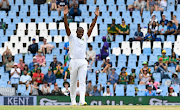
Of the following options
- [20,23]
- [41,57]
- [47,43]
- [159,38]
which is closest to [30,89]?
[41,57]

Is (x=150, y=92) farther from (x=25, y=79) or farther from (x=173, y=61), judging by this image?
(x=25, y=79)

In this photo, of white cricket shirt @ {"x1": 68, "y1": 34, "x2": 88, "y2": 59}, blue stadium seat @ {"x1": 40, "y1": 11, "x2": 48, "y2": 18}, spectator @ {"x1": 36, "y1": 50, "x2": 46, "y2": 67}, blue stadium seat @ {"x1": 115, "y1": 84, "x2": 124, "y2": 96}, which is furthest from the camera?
blue stadium seat @ {"x1": 40, "y1": 11, "x2": 48, "y2": 18}

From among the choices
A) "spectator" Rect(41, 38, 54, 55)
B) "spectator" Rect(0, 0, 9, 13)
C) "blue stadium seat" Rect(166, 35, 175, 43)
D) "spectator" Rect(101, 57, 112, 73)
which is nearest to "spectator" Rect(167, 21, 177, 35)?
"blue stadium seat" Rect(166, 35, 175, 43)

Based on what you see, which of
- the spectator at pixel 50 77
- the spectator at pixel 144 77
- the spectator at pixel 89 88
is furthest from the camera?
the spectator at pixel 50 77

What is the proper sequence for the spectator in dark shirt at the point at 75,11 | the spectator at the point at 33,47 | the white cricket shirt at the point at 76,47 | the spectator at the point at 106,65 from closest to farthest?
the white cricket shirt at the point at 76,47
the spectator at the point at 106,65
the spectator at the point at 33,47
the spectator in dark shirt at the point at 75,11

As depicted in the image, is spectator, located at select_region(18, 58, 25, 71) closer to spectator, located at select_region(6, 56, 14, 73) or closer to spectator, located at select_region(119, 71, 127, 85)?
spectator, located at select_region(6, 56, 14, 73)

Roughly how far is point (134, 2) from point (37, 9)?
196 inches

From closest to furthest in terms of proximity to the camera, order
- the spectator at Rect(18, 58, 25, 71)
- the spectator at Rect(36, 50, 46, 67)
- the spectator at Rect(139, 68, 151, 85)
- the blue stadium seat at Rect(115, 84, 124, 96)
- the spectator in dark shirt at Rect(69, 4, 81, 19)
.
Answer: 1. the blue stadium seat at Rect(115, 84, 124, 96)
2. the spectator at Rect(139, 68, 151, 85)
3. the spectator at Rect(18, 58, 25, 71)
4. the spectator at Rect(36, 50, 46, 67)
5. the spectator in dark shirt at Rect(69, 4, 81, 19)

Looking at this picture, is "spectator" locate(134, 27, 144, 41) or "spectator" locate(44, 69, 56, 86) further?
"spectator" locate(134, 27, 144, 41)

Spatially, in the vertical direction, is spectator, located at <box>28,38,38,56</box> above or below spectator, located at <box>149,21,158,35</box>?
below

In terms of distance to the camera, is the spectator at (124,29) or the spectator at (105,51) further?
the spectator at (124,29)

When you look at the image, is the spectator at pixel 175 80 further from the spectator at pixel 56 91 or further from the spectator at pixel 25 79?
the spectator at pixel 25 79

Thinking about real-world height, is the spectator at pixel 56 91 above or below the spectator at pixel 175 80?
below

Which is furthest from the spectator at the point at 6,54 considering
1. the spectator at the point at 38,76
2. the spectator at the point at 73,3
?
the spectator at the point at 73,3
